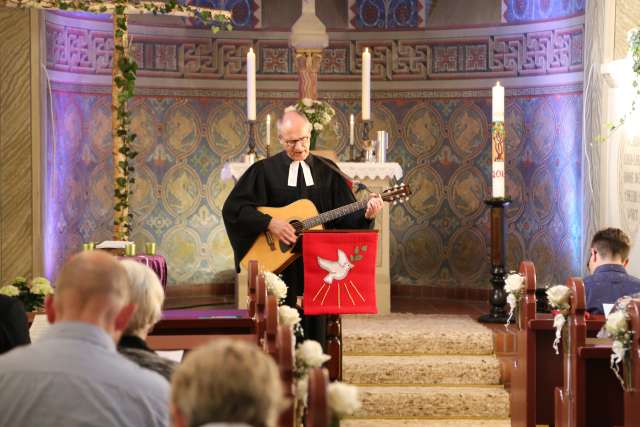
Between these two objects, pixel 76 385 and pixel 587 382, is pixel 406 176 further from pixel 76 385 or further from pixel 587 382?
pixel 76 385

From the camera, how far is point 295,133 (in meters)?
5.77

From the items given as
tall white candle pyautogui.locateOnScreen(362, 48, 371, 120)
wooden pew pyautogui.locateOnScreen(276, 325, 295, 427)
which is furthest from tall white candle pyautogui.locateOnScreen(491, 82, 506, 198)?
wooden pew pyautogui.locateOnScreen(276, 325, 295, 427)

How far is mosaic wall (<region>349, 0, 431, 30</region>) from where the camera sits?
1034 centimetres

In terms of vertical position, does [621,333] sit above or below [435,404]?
above

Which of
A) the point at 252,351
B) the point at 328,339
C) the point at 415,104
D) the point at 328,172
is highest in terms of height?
the point at 415,104

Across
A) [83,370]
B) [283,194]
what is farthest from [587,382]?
[83,370]

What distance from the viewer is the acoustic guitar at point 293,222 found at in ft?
18.6

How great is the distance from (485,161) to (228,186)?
2462 mm

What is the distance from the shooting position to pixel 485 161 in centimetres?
1008

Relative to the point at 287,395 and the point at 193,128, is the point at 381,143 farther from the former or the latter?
the point at 287,395

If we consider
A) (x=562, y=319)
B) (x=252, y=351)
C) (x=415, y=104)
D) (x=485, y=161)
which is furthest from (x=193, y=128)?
(x=252, y=351)

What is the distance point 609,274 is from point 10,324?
3.17 metres

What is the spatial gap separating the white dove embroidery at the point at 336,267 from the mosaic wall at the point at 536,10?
188 inches

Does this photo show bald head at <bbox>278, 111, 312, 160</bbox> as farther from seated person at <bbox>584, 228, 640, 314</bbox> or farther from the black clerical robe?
seated person at <bbox>584, 228, 640, 314</bbox>
